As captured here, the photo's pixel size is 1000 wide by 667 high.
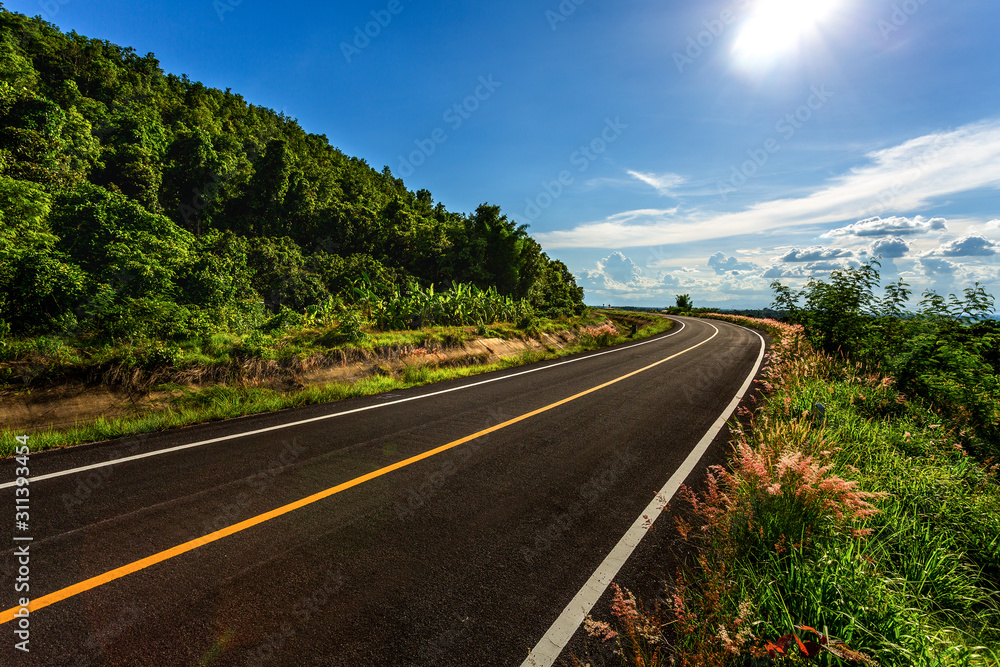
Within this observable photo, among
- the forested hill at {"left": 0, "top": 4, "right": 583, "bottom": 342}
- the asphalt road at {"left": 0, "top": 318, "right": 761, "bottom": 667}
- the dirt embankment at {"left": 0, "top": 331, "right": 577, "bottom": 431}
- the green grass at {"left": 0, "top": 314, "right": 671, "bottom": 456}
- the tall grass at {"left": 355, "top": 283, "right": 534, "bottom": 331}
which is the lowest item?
the asphalt road at {"left": 0, "top": 318, "right": 761, "bottom": 667}

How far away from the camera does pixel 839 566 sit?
247 centimetres

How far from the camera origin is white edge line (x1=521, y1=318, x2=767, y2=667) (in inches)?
86.0

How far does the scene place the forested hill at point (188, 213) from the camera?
1496 cm

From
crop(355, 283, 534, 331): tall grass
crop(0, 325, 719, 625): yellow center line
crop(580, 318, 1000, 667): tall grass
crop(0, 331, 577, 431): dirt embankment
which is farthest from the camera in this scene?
crop(355, 283, 534, 331): tall grass

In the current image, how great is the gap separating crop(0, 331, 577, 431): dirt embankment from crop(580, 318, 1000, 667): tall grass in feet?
26.1

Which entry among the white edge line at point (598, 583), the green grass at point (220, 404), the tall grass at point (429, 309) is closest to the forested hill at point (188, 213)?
the tall grass at point (429, 309)

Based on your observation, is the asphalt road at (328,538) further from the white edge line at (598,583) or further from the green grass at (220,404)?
the green grass at (220,404)

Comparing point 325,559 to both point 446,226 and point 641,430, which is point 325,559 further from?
point 446,226

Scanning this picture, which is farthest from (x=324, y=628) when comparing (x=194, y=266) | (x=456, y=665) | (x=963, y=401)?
(x=194, y=266)

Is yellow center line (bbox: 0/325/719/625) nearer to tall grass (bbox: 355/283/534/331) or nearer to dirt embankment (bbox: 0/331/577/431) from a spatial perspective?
dirt embankment (bbox: 0/331/577/431)

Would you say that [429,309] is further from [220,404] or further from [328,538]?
[328,538]

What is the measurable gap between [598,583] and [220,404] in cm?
699

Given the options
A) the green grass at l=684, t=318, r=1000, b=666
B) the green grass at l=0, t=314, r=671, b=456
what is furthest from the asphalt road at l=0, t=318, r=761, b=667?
the green grass at l=684, t=318, r=1000, b=666

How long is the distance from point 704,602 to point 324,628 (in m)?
2.47
